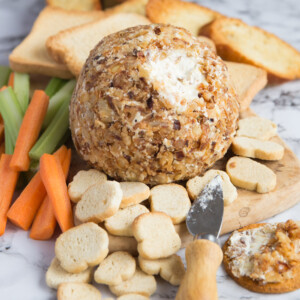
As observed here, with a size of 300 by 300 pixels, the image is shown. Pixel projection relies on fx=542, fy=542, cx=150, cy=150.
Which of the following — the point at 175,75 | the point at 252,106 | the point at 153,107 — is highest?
the point at 175,75

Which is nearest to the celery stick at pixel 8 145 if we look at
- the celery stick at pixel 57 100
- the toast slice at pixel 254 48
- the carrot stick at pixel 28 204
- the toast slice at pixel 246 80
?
the celery stick at pixel 57 100

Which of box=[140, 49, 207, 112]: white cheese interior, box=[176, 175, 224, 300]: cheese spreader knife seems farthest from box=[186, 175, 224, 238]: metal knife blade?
box=[140, 49, 207, 112]: white cheese interior

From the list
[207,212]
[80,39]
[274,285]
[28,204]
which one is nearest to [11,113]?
[28,204]

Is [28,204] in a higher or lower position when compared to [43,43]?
lower

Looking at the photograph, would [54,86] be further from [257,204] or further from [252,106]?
[257,204]

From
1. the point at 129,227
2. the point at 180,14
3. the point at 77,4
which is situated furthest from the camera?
the point at 77,4

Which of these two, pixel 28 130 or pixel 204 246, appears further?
pixel 28 130
